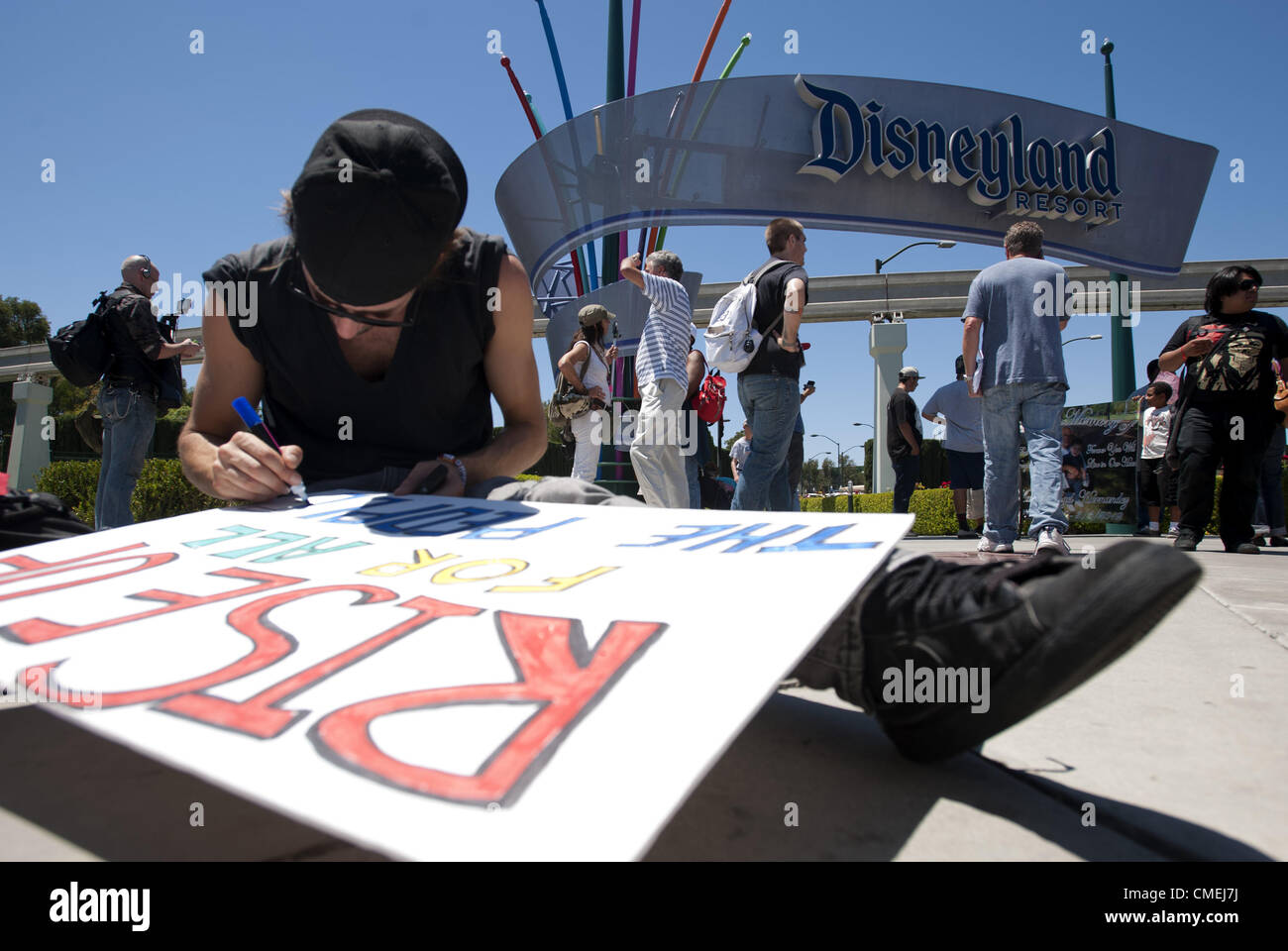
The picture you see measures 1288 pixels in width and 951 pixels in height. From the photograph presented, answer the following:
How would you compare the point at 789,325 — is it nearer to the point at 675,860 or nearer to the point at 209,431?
the point at 209,431

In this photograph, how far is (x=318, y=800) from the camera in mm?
601

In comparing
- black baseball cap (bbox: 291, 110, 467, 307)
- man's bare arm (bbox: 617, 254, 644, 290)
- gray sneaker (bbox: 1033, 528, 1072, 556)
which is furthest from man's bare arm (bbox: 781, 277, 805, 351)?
black baseball cap (bbox: 291, 110, 467, 307)

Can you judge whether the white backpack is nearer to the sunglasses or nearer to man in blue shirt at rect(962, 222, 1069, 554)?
man in blue shirt at rect(962, 222, 1069, 554)

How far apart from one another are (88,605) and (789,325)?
10.7 feet

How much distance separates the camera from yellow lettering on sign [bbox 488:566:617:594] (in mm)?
991

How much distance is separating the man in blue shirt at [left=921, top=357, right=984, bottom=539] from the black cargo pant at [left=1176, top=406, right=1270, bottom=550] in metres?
1.95

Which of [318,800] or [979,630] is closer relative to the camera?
[318,800]

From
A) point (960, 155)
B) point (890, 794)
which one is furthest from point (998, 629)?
point (960, 155)

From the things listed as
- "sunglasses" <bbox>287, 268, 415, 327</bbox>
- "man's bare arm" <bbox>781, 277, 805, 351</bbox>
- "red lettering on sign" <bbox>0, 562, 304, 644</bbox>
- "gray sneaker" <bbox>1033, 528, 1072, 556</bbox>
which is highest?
"man's bare arm" <bbox>781, 277, 805, 351</bbox>

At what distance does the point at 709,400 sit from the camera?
555cm

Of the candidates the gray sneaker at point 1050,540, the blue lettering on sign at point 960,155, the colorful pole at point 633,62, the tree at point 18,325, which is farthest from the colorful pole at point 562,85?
the tree at point 18,325
